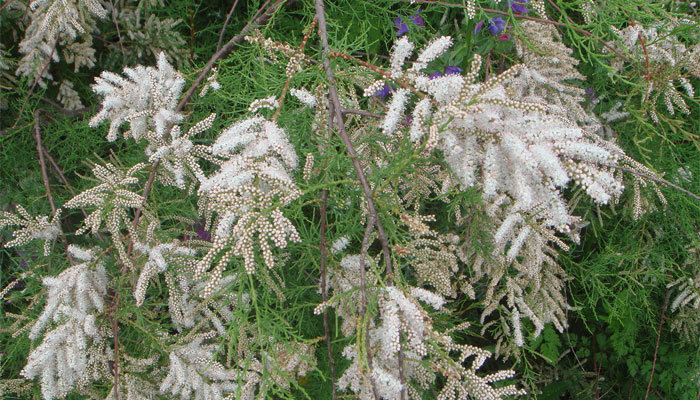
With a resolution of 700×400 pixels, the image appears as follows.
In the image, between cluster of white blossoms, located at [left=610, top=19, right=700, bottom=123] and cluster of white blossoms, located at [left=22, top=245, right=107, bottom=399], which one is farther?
cluster of white blossoms, located at [left=610, top=19, right=700, bottom=123]

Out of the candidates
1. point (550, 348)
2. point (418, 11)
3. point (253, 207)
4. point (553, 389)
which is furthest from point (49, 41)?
point (553, 389)

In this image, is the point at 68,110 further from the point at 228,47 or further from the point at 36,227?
the point at 228,47

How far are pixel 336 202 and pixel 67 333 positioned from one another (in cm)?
103

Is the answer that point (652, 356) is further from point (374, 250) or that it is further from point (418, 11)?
point (418, 11)

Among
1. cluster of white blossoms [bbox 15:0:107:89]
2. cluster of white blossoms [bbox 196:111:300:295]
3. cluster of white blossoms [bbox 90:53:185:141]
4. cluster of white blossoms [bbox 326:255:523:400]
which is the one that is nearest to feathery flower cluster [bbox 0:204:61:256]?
cluster of white blossoms [bbox 90:53:185:141]

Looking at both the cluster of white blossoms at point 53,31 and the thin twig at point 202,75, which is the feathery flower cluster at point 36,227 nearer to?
the thin twig at point 202,75

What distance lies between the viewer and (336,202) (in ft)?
5.75

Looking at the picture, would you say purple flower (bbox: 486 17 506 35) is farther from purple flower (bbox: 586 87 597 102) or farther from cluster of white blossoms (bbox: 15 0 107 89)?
cluster of white blossoms (bbox: 15 0 107 89)

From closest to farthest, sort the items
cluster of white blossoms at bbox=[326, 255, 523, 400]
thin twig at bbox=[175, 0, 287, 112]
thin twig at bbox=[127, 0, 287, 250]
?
cluster of white blossoms at bbox=[326, 255, 523, 400] → thin twig at bbox=[127, 0, 287, 250] → thin twig at bbox=[175, 0, 287, 112]

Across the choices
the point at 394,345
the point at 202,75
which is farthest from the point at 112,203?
the point at 394,345

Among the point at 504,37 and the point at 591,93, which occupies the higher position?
the point at 504,37

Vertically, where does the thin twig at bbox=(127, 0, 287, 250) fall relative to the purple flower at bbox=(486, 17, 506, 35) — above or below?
above

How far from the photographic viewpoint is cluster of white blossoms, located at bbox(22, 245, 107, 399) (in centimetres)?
168

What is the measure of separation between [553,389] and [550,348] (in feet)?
1.58
